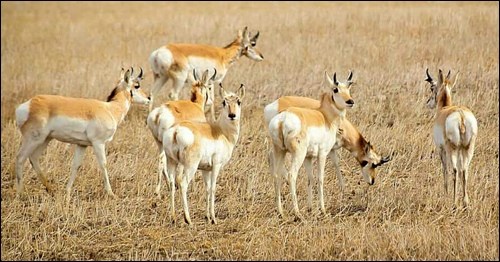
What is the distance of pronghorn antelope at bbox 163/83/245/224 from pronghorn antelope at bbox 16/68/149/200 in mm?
1479

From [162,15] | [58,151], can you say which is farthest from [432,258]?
[162,15]

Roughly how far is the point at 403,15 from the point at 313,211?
45.6ft

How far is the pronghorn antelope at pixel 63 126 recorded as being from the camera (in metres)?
9.45

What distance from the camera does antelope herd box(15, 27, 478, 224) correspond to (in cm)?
823

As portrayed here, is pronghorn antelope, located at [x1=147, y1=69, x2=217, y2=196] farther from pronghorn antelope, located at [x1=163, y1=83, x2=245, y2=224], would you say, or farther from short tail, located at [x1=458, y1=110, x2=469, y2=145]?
short tail, located at [x1=458, y1=110, x2=469, y2=145]

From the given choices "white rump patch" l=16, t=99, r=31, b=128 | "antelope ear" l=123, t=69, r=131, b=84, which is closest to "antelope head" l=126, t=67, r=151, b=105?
"antelope ear" l=123, t=69, r=131, b=84

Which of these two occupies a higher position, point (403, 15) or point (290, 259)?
Answer: point (403, 15)

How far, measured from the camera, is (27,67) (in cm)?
1842

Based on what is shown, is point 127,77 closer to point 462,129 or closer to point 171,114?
point 171,114

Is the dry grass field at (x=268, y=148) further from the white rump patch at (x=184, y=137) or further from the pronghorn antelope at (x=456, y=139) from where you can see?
the white rump patch at (x=184, y=137)

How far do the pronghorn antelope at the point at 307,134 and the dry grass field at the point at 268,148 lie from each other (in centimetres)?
41

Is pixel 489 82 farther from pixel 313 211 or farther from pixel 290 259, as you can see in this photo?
pixel 290 259

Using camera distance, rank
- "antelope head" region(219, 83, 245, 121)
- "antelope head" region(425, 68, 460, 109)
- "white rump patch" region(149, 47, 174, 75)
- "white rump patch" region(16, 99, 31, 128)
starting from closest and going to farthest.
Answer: "antelope head" region(219, 83, 245, 121), "white rump patch" region(16, 99, 31, 128), "antelope head" region(425, 68, 460, 109), "white rump patch" region(149, 47, 174, 75)

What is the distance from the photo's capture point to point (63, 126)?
948 cm
